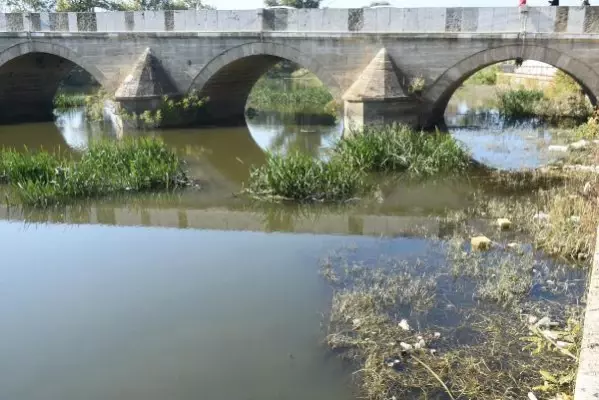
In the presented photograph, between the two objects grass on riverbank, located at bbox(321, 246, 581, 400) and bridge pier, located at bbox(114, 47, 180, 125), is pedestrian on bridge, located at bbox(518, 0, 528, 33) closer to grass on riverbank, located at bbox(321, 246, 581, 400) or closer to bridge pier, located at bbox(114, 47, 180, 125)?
grass on riverbank, located at bbox(321, 246, 581, 400)

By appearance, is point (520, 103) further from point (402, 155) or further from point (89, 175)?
point (89, 175)

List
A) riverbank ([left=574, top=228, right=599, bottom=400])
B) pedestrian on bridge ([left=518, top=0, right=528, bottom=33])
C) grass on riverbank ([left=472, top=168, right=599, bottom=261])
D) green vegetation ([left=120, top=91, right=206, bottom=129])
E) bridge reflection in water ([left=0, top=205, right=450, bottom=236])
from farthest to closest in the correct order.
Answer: green vegetation ([left=120, top=91, right=206, bottom=129]) → pedestrian on bridge ([left=518, top=0, right=528, bottom=33]) → bridge reflection in water ([left=0, top=205, right=450, bottom=236]) → grass on riverbank ([left=472, top=168, right=599, bottom=261]) → riverbank ([left=574, top=228, right=599, bottom=400])

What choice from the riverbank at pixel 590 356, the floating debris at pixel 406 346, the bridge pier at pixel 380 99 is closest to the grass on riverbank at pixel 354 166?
the bridge pier at pixel 380 99

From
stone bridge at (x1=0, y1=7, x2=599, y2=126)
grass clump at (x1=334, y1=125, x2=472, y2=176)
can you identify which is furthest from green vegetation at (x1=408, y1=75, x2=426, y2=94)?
grass clump at (x1=334, y1=125, x2=472, y2=176)

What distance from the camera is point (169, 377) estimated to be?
4.21 metres

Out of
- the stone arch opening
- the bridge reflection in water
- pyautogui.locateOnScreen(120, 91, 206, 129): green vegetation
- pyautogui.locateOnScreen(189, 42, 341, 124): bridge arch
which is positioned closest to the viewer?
the bridge reflection in water

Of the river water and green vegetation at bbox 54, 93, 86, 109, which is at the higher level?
green vegetation at bbox 54, 93, 86, 109

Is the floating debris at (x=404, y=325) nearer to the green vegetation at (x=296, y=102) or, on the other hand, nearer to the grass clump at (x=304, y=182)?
the grass clump at (x=304, y=182)

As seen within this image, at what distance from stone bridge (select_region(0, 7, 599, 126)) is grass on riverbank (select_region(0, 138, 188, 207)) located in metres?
5.33

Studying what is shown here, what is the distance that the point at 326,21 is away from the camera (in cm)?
1380

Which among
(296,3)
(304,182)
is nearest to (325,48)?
(304,182)

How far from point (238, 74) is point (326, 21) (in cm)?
392

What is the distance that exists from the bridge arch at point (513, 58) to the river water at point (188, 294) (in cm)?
448

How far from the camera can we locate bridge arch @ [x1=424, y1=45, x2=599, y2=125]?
1223cm
